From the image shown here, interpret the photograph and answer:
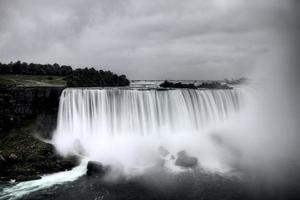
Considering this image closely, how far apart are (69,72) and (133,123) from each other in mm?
31899

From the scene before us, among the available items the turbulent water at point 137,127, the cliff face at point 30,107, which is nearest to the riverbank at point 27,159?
the turbulent water at point 137,127

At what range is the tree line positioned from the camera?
4478 cm

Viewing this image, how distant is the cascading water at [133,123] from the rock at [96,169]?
1.81 metres

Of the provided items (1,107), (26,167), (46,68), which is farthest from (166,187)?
(46,68)

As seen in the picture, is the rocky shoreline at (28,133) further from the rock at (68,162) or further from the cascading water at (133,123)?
the cascading water at (133,123)

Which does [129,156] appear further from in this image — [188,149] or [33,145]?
[33,145]

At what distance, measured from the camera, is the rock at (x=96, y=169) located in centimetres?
1758

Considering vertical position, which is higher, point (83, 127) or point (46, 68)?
point (46, 68)

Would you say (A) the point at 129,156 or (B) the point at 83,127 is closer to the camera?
(A) the point at 129,156

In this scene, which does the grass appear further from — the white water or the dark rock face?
the white water

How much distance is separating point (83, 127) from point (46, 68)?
104ft

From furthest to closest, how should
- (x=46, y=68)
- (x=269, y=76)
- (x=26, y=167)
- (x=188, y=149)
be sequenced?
(x=46, y=68) → (x=269, y=76) → (x=188, y=149) → (x=26, y=167)

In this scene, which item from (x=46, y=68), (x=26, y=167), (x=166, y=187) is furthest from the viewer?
(x=46, y=68)

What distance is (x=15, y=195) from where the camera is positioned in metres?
14.3
